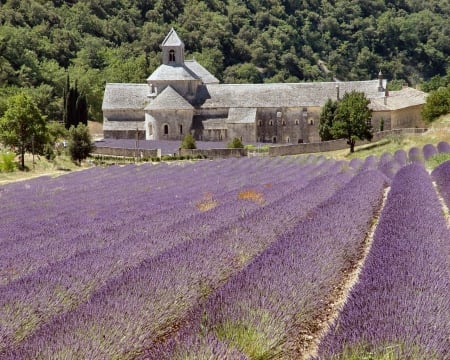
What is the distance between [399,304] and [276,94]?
55996 millimetres

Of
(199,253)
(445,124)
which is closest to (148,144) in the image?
(445,124)

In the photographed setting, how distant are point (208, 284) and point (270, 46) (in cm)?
12751

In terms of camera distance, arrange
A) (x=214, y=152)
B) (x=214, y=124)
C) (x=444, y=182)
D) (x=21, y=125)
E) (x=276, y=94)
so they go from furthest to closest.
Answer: (x=276, y=94) < (x=214, y=124) < (x=214, y=152) < (x=21, y=125) < (x=444, y=182)

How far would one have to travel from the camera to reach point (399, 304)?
4086 millimetres

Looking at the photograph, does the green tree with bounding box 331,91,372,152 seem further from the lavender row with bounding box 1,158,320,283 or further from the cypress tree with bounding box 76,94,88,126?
the lavender row with bounding box 1,158,320,283

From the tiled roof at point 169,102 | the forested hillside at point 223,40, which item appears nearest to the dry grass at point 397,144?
the tiled roof at point 169,102

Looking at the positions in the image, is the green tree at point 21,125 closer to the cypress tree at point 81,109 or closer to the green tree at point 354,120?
the cypress tree at point 81,109

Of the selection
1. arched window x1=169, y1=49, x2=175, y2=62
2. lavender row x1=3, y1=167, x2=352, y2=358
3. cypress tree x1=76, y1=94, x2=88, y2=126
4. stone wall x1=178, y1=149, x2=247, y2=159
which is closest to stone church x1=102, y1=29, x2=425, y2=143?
arched window x1=169, y1=49, x2=175, y2=62

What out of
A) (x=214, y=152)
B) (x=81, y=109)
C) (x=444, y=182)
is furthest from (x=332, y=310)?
(x=81, y=109)

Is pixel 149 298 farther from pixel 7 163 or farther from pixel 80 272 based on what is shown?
pixel 7 163

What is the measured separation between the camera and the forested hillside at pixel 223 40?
8281cm

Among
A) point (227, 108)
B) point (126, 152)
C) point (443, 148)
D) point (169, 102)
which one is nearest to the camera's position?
point (443, 148)

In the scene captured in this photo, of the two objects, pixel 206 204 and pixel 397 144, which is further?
pixel 397 144

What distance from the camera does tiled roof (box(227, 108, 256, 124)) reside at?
55.8m
